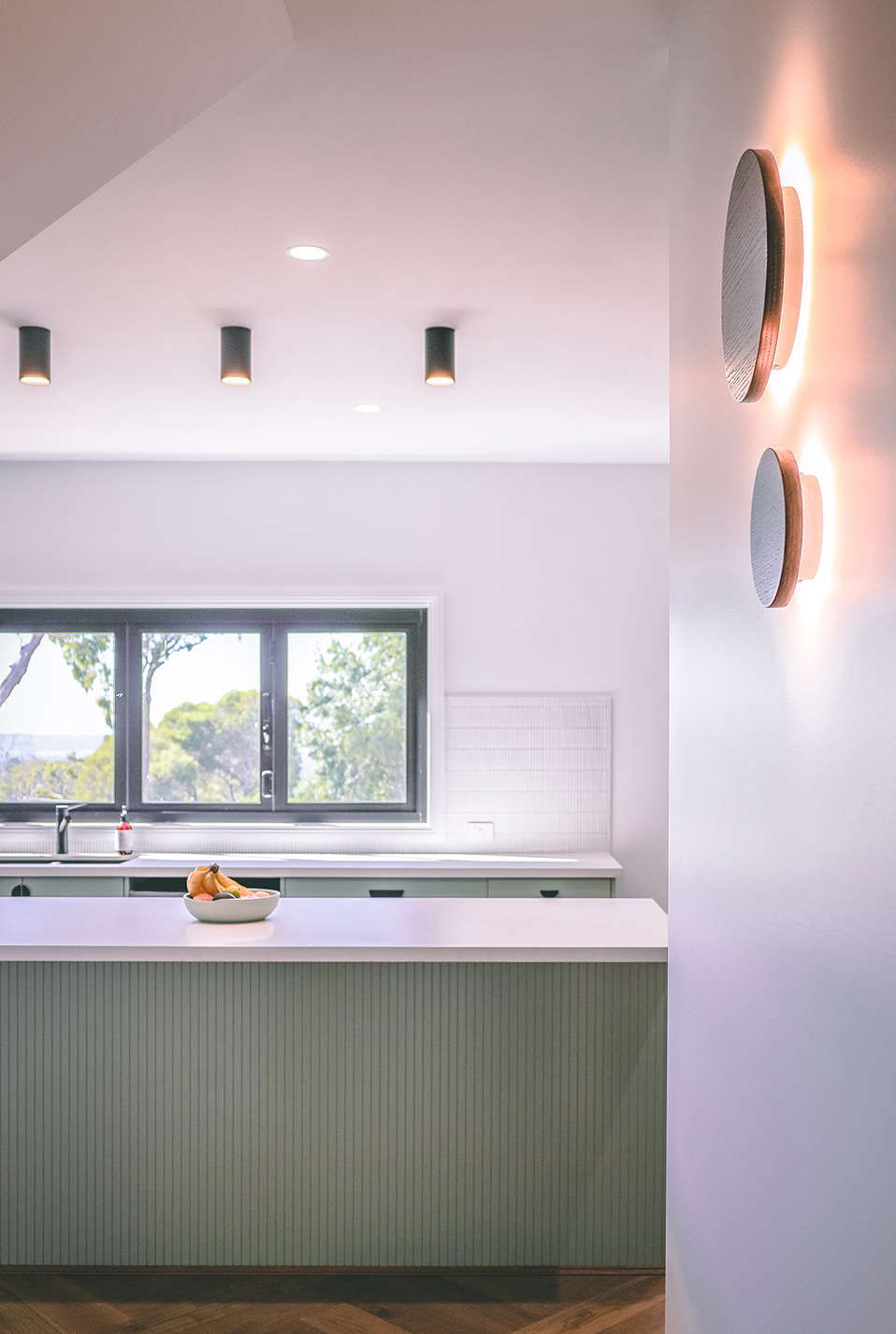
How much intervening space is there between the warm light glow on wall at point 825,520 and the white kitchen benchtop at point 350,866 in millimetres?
3473

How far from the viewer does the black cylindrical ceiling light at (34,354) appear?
307 cm

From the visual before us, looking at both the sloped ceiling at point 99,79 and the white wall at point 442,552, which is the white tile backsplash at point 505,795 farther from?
the sloped ceiling at point 99,79

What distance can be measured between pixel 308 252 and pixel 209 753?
9.50 ft

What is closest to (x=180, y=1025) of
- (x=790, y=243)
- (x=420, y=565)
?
(x=790, y=243)

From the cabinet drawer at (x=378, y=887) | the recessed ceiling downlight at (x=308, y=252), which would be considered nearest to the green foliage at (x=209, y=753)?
the cabinet drawer at (x=378, y=887)

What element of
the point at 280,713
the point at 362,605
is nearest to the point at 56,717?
the point at 280,713

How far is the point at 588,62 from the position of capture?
6.05 ft

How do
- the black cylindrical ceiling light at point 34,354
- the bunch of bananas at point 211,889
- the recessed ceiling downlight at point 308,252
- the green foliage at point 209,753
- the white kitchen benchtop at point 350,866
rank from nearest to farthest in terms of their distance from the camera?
1. the recessed ceiling downlight at point 308,252
2. the bunch of bananas at point 211,889
3. the black cylindrical ceiling light at point 34,354
4. the white kitchen benchtop at point 350,866
5. the green foliage at point 209,753

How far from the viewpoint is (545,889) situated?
4.48 m

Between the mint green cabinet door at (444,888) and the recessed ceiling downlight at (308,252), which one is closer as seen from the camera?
the recessed ceiling downlight at (308,252)

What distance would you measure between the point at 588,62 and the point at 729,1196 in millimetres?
1778

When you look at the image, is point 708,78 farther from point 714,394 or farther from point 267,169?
point 267,169

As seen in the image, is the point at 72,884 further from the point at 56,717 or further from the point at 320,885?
the point at 320,885

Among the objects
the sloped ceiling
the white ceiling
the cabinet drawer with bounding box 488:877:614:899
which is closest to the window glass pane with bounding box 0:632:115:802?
the white ceiling
